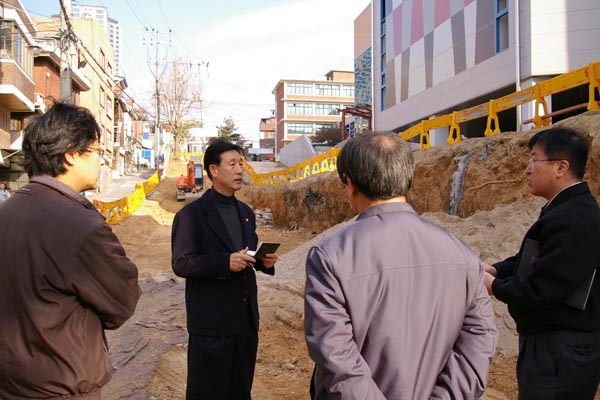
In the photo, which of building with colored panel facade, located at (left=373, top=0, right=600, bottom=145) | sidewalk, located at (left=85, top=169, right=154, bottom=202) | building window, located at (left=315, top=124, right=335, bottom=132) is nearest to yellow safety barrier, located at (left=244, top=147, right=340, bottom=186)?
building with colored panel facade, located at (left=373, top=0, right=600, bottom=145)

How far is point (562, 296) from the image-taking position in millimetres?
2385

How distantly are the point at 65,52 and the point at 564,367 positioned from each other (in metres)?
14.7

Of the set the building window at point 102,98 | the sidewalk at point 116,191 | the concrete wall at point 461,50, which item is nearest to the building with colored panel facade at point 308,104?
the sidewalk at point 116,191

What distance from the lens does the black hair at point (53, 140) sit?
2.05 m

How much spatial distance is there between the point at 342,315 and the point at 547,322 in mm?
1354

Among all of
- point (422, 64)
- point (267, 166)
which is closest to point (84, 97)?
point (267, 166)

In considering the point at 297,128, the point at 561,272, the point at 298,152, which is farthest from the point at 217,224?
the point at 297,128

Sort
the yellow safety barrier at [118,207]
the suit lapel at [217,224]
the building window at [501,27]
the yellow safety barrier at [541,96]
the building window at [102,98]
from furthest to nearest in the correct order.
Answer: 1. the building window at [102,98]
2. the yellow safety barrier at [118,207]
3. the building window at [501,27]
4. the yellow safety barrier at [541,96]
5. the suit lapel at [217,224]

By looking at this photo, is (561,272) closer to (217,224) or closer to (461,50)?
(217,224)

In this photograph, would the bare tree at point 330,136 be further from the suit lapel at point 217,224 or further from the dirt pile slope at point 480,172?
the suit lapel at point 217,224

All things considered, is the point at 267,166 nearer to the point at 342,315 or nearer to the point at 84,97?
the point at 84,97

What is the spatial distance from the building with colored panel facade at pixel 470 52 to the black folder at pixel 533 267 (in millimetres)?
14811

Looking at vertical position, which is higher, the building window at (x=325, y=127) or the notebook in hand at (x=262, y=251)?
the building window at (x=325, y=127)

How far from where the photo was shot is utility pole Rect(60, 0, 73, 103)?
1349 cm
